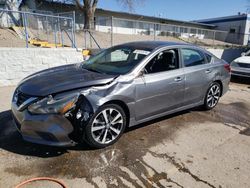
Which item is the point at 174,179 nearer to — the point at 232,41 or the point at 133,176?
the point at 133,176

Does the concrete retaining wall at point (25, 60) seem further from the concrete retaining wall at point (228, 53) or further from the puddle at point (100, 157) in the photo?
the concrete retaining wall at point (228, 53)

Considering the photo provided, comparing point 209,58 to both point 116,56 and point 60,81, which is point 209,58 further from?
point 60,81

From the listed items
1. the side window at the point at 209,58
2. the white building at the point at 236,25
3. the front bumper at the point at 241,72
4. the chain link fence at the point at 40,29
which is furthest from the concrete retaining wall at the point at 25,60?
the white building at the point at 236,25

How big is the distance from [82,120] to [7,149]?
126 centimetres

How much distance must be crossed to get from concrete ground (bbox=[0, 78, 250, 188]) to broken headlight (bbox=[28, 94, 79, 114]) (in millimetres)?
678

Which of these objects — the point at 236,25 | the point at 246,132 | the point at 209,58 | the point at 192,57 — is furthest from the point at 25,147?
the point at 236,25

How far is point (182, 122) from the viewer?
432 centimetres

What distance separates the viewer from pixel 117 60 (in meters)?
4.25

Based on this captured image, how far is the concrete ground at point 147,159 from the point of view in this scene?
8.46 ft

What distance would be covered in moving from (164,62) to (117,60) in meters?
0.93

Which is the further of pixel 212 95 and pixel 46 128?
pixel 212 95

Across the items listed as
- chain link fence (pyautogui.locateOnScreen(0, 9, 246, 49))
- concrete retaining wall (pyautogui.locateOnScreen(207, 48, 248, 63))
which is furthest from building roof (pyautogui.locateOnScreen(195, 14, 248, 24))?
concrete retaining wall (pyautogui.locateOnScreen(207, 48, 248, 63))

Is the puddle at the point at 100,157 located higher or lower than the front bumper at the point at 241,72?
lower

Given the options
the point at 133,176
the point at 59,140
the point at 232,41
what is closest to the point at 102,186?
the point at 133,176
